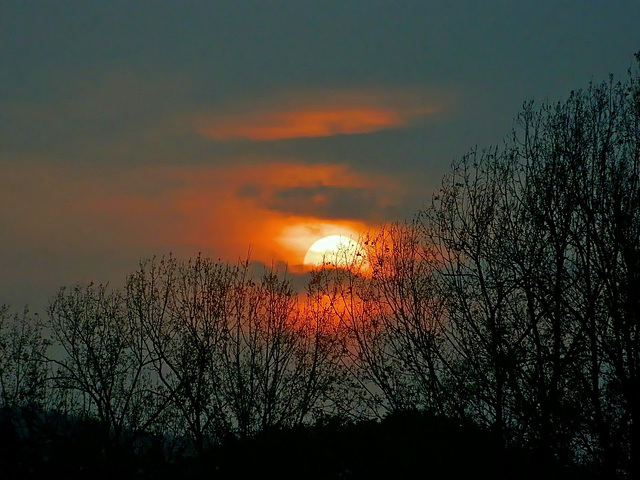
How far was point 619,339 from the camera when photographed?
52.2 feet

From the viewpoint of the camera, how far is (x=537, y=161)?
58.5ft

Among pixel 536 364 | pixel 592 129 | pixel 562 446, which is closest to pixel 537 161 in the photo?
pixel 592 129

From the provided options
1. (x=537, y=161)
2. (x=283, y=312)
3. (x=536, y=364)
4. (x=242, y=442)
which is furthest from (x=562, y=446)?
(x=283, y=312)

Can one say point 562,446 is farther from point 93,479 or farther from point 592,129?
point 93,479

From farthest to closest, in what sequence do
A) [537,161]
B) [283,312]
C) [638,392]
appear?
[283,312]
[537,161]
[638,392]

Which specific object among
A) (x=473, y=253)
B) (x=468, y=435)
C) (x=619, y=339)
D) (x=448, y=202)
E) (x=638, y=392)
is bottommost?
(x=468, y=435)

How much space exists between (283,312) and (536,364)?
43.3ft

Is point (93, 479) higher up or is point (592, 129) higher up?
point (592, 129)

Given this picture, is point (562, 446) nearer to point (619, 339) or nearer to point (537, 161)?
point (619, 339)

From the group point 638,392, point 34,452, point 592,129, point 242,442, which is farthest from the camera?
point 592,129

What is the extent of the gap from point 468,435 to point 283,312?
17.5m

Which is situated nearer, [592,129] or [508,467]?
[508,467]

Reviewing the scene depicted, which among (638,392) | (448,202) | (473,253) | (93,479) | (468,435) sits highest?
(448,202)

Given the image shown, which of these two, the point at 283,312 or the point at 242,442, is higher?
the point at 283,312
